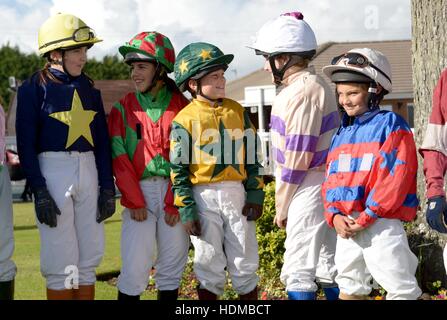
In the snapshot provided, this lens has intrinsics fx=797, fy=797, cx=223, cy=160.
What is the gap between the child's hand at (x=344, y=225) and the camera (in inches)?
177

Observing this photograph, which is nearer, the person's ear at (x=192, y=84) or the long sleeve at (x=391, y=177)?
the long sleeve at (x=391, y=177)

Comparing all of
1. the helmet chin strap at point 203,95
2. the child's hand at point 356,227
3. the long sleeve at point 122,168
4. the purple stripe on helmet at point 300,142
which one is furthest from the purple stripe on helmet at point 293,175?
the long sleeve at point 122,168

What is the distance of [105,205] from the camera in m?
5.19

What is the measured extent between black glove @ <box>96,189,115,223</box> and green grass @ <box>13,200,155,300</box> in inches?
80.5

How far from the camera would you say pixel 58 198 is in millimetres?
5039

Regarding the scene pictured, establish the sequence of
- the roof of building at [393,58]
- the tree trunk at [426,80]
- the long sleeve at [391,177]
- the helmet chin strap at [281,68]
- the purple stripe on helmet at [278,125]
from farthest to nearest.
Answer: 1. the roof of building at [393,58]
2. the tree trunk at [426,80]
3. the helmet chin strap at [281,68]
4. the purple stripe on helmet at [278,125]
5. the long sleeve at [391,177]

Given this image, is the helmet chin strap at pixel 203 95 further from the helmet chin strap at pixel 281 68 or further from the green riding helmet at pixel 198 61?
the helmet chin strap at pixel 281 68

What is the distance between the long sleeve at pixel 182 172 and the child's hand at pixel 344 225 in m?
0.92

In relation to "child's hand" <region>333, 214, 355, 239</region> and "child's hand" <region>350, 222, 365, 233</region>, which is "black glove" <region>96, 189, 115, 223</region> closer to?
"child's hand" <region>333, 214, 355, 239</region>

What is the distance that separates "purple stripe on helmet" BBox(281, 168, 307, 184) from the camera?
4855mm

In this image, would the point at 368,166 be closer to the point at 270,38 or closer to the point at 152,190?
the point at 270,38

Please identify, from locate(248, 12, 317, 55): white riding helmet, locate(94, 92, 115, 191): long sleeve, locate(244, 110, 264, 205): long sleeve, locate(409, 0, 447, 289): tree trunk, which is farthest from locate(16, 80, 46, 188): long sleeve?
locate(409, 0, 447, 289): tree trunk
